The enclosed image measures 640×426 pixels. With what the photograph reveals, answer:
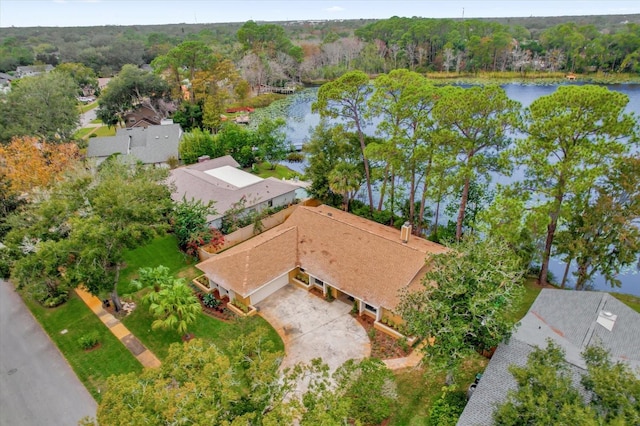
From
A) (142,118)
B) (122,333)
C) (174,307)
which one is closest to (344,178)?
(174,307)

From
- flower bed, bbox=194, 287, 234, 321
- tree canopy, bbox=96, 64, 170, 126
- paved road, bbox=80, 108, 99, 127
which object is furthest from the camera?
paved road, bbox=80, 108, 99, 127

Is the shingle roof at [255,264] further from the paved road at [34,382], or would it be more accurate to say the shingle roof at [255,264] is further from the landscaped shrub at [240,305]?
the paved road at [34,382]

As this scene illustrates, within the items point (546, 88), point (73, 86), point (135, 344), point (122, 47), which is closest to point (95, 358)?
point (135, 344)

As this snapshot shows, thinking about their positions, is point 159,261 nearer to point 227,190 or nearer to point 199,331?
point 227,190

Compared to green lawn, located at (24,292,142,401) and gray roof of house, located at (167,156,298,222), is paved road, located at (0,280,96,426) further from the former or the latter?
gray roof of house, located at (167,156,298,222)

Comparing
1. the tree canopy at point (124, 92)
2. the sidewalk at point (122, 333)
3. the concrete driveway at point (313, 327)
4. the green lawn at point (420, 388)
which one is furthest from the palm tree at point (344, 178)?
the tree canopy at point (124, 92)

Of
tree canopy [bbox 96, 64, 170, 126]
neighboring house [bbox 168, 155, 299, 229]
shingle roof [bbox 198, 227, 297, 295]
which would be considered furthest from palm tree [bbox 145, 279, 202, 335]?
tree canopy [bbox 96, 64, 170, 126]
